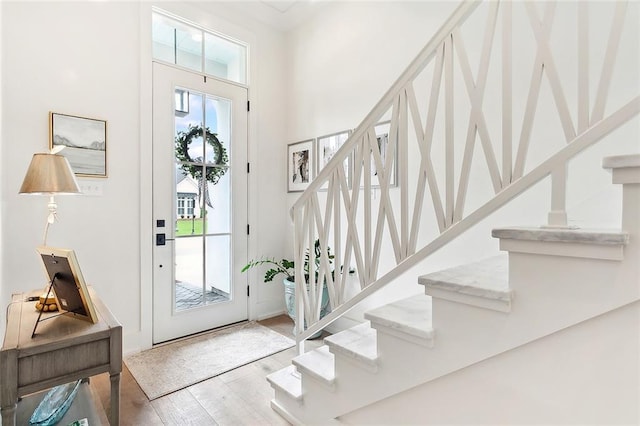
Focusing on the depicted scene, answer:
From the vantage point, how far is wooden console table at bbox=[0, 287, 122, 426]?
1172 mm

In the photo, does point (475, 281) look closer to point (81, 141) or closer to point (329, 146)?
point (329, 146)

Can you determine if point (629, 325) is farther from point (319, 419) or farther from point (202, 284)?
point (202, 284)

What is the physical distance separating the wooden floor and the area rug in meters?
0.06

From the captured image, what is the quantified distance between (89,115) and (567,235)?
9.89ft

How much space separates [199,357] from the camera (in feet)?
8.38

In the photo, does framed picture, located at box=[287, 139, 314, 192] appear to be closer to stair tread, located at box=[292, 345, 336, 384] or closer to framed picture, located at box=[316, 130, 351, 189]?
framed picture, located at box=[316, 130, 351, 189]

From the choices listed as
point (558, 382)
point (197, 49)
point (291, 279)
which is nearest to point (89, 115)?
point (197, 49)

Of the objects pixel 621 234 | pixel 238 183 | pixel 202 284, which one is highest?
pixel 238 183

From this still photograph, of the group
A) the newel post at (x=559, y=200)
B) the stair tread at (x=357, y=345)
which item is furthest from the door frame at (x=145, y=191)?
the newel post at (x=559, y=200)

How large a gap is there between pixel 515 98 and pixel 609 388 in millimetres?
1689


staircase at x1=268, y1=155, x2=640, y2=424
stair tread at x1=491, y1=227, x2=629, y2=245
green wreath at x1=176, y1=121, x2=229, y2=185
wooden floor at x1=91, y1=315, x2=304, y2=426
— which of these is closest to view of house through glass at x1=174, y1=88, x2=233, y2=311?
green wreath at x1=176, y1=121, x2=229, y2=185

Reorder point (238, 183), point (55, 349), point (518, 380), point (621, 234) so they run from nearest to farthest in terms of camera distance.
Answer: point (621, 234) < point (518, 380) < point (55, 349) < point (238, 183)

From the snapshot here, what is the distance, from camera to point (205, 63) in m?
3.07

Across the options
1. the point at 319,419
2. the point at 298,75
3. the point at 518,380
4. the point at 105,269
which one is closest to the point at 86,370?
the point at 319,419
